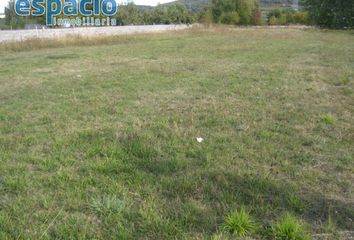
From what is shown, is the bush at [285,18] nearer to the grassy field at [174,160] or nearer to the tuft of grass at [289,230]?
the grassy field at [174,160]

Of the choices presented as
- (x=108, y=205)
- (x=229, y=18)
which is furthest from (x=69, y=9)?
(x=108, y=205)

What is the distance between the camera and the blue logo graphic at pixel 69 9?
3678 centimetres

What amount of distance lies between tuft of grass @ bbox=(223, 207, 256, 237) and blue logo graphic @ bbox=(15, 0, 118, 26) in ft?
123

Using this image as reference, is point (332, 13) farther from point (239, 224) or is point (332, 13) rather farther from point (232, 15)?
point (239, 224)

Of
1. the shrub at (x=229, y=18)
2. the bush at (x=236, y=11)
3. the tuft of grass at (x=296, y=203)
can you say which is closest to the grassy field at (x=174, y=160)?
the tuft of grass at (x=296, y=203)

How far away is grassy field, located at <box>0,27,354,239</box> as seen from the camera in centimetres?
268

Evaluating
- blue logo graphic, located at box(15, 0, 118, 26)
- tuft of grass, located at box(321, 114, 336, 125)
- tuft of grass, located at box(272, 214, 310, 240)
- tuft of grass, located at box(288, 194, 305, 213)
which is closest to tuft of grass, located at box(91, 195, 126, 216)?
tuft of grass, located at box(272, 214, 310, 240)

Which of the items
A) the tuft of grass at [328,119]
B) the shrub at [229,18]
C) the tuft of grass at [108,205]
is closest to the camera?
the tuft of grass at [108,205]

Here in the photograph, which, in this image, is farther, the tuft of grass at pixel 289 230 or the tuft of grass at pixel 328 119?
the tuft of grass at pixel 328 119

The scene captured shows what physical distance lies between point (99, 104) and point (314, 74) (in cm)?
578

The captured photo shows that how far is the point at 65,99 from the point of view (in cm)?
670

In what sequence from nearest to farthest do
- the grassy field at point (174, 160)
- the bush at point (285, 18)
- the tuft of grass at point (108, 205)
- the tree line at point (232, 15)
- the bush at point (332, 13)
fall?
the grassy field at point (174, 160)
the tuft of grass at point (108, 205)
the bush at point (332, 13)
the tree line at point (232, 15)
the bush at point (285, 18)

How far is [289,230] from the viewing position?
8.22 feet

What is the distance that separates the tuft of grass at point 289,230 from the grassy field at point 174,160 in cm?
2
